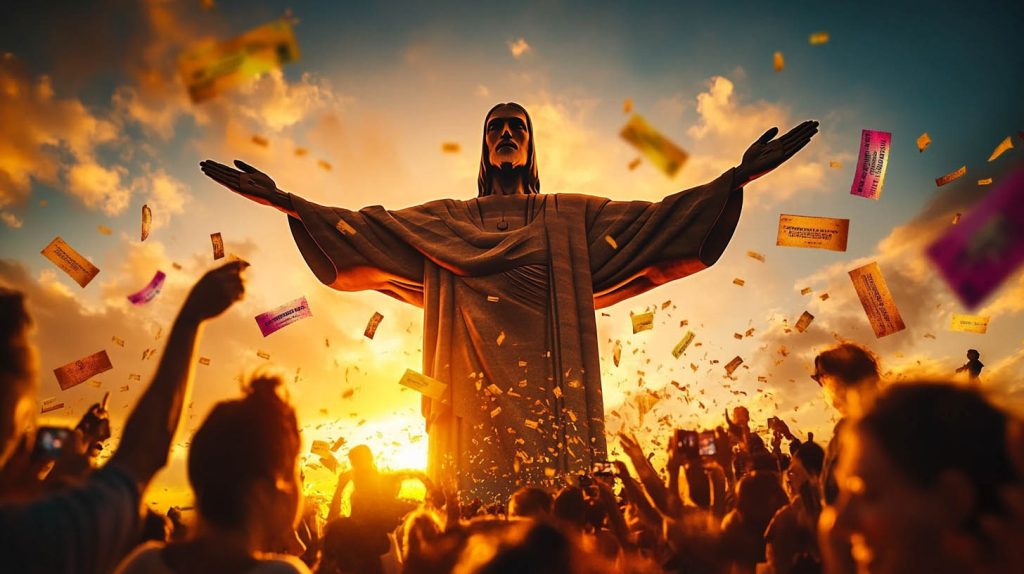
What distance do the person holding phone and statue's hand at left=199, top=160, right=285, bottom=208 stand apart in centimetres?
892

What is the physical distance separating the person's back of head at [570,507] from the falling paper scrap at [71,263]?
689 centimetres

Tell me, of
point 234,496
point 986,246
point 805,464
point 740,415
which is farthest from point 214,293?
point 740,415

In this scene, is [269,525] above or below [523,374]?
below

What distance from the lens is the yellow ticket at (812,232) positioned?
7832 mm

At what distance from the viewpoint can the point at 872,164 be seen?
305 inches

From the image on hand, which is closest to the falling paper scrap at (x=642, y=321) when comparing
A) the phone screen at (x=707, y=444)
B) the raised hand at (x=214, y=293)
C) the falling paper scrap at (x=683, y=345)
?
the falling paper scrap at (x=683, y=345)

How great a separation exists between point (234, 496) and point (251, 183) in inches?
371

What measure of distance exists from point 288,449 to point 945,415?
1890 millimetres

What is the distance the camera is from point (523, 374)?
995cm

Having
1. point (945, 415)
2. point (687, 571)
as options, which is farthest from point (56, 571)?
point (687, 571)

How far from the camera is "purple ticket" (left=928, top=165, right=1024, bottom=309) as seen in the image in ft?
3.52

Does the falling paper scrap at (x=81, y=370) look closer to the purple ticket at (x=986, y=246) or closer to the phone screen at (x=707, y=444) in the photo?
the phone screen at (x=707, y=444)

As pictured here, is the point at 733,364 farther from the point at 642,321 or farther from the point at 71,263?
the point at 71,263

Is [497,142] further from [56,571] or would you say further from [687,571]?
[56,571]
